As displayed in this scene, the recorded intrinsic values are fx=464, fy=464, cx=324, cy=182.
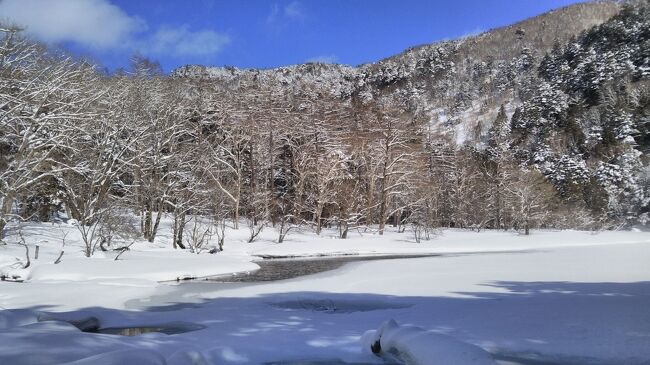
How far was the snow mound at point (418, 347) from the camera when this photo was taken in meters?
4.83

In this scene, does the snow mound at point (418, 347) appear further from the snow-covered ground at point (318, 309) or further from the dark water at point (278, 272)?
the dark water at point (278, 272)

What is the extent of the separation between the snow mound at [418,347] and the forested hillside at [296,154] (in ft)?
46.2

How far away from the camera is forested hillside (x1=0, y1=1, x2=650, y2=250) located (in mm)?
22031

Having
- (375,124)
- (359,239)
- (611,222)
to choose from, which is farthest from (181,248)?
(611,222)

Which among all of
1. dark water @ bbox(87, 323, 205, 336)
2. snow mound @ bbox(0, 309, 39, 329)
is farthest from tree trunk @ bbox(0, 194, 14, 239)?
snow mound @ bbox(0, 309, 39, 329)

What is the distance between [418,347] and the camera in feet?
18.1

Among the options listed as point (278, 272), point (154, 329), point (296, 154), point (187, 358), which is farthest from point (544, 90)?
point (187, 358)

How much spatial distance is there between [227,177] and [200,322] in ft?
90.0

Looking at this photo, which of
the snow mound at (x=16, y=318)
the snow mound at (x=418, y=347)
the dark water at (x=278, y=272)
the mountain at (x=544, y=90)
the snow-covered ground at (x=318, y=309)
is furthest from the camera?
the mountain at (x=544, y=90)

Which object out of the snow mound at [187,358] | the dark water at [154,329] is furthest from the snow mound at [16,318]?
the snow mound at [187,358]

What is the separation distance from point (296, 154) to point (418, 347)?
3295 cm

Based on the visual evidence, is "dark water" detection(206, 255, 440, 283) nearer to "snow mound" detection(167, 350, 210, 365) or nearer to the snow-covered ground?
the snow-covered ground

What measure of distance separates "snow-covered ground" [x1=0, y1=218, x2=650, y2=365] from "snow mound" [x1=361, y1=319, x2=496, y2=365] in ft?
0.77

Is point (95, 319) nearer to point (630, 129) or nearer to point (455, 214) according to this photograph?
point (455, 214)
